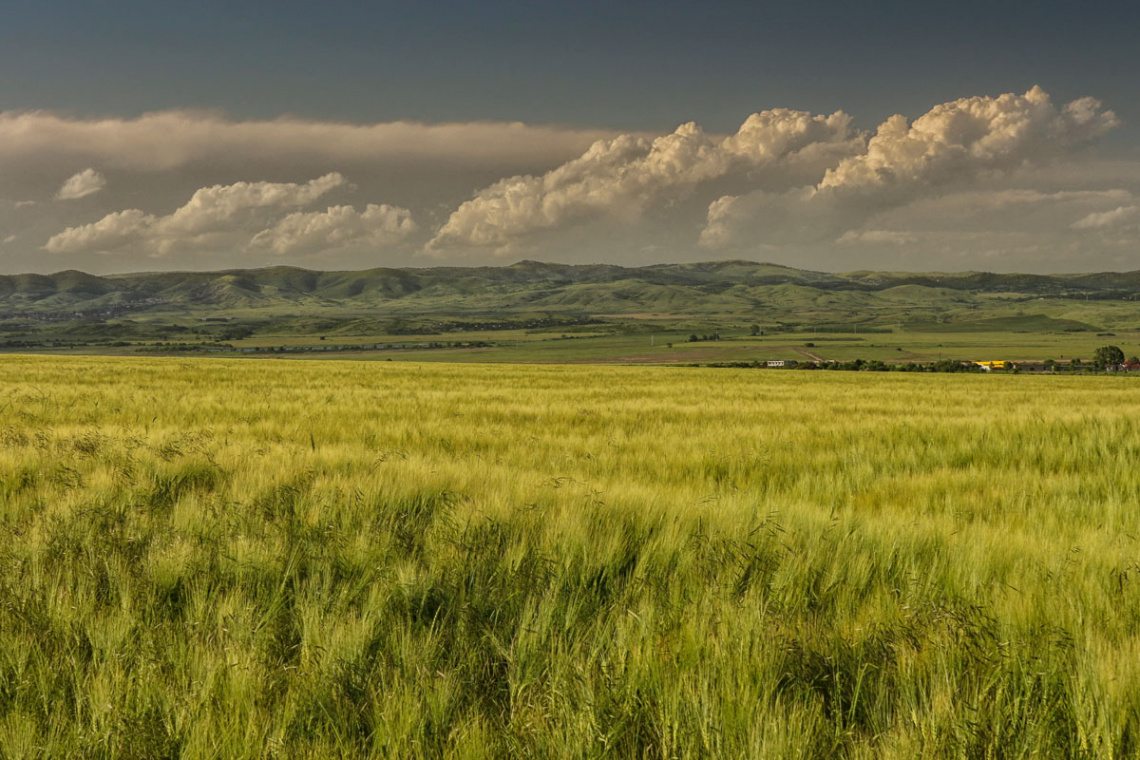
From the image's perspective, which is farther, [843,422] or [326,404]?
[326,404]

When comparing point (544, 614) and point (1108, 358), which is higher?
point (544, 614)

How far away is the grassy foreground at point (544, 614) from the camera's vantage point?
6.21 ft

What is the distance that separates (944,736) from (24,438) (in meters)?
9.22

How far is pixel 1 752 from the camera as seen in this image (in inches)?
69.1

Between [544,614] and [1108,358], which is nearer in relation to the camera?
[544,614]


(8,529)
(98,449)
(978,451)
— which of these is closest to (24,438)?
(98,449)

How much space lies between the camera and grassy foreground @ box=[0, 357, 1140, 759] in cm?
189

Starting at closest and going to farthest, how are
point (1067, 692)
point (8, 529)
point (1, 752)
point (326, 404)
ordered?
point (1, 752) → point (1067, 692) → point (8, 529) → point (326, 404)

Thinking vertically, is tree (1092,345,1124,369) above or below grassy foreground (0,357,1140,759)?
below

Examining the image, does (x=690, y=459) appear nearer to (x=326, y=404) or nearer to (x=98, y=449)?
(x=98, y=449)

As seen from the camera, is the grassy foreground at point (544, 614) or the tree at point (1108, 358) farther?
the tree at point (1108, 358)

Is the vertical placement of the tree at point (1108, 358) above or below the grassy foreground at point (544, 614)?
below

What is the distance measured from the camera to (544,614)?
8.62ft

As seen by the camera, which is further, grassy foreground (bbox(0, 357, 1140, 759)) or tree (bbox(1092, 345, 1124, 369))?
tree (bbox(1092, 345, 1124, 369))
